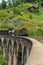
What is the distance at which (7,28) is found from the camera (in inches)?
2884

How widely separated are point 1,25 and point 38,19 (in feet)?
41.1

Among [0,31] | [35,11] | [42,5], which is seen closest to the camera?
[0,31]

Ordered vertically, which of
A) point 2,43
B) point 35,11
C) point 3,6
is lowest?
point 3,6

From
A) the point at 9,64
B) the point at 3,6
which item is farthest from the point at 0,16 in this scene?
the point at 9,64

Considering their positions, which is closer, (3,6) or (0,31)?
(0,31)

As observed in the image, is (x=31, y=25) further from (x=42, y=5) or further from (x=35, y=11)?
(x=42, y=5)

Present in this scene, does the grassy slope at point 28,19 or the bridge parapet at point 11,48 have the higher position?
the bridge parapet at point 11,48

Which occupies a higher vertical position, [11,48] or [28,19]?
[11,48]

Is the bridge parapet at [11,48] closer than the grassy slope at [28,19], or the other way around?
the bridge parapet at [11,48]

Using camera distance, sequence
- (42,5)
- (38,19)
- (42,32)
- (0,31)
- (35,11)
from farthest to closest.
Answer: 1. (42,5)
2. (35,11)
3. (38,19)
4. (0,31)
5. (42,32)

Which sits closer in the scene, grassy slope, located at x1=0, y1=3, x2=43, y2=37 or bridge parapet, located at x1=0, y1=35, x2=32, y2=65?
bridge parapet, located at x1=0, y1=35, x2=32, y2=65

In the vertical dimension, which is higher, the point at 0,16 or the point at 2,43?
the point at 2,43

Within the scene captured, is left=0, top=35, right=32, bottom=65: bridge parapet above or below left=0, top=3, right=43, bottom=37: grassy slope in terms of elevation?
above

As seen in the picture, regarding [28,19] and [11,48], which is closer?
[11,48]
